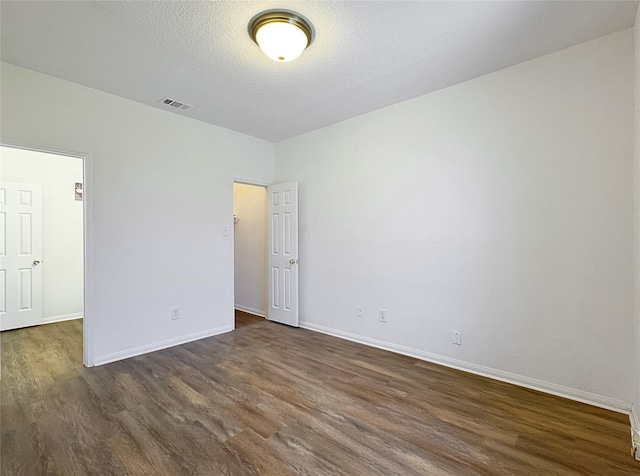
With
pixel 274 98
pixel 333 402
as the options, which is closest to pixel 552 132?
pixel 274 98

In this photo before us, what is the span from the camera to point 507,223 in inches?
105

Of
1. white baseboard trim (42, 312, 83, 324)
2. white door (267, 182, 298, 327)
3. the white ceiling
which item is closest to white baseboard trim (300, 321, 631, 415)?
white door (267, 182, 298, 327)

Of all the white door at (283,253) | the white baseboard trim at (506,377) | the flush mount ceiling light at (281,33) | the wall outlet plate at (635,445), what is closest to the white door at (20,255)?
the white door at (283,253)

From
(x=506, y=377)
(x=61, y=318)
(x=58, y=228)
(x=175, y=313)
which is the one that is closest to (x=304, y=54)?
(x=175, y=313)

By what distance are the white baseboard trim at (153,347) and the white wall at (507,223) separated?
164 centimetres

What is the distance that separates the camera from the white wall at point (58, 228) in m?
4.43

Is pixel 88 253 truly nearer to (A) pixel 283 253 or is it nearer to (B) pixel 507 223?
(A) pixel 283 253

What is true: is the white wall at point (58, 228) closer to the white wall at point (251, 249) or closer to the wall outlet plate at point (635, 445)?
the white wall at point (251, 249)

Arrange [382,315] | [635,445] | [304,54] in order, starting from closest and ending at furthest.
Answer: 1. [635,445]
2. [304,54]
3. [382,315]

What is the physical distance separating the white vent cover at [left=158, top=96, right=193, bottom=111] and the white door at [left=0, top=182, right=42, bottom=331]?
2715mm

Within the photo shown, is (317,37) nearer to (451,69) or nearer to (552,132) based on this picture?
(451,69)

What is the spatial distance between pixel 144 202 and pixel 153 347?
1620 millimetres

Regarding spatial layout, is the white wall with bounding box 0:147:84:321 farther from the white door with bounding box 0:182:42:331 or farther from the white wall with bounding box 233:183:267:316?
the white wall with bounding box 233:183:267:316

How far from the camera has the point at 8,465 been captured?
1661 mm
